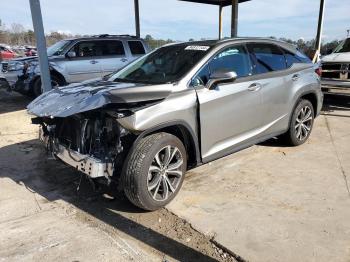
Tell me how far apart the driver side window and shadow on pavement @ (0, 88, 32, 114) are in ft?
22.2

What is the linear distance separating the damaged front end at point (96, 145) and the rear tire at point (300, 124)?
9.83ft

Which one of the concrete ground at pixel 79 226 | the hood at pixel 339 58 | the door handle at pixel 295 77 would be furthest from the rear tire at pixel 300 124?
the hood at pixel 339 58

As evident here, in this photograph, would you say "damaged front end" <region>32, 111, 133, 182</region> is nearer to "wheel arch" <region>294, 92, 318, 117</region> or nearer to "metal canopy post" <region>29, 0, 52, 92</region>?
"metal canopy post" <region>29, 0, 52, 92</region>

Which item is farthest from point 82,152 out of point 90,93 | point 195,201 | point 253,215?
point 253,215

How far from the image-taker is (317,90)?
6.25 meters

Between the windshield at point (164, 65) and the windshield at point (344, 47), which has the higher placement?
the windshield at point (164, 65)

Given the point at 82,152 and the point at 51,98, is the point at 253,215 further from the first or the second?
the point at 51,98

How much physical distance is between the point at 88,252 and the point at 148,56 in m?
3.02

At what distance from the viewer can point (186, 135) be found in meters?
4.29

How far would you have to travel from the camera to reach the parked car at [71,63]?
32.7 feet

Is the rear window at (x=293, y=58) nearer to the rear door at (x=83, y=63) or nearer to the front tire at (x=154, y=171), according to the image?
the front tire at (x=154, y=171)

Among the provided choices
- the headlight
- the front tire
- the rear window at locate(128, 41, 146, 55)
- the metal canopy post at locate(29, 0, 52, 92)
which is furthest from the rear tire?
the headlight

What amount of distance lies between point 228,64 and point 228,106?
0.59 m

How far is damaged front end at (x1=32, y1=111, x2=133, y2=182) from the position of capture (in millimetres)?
3742
